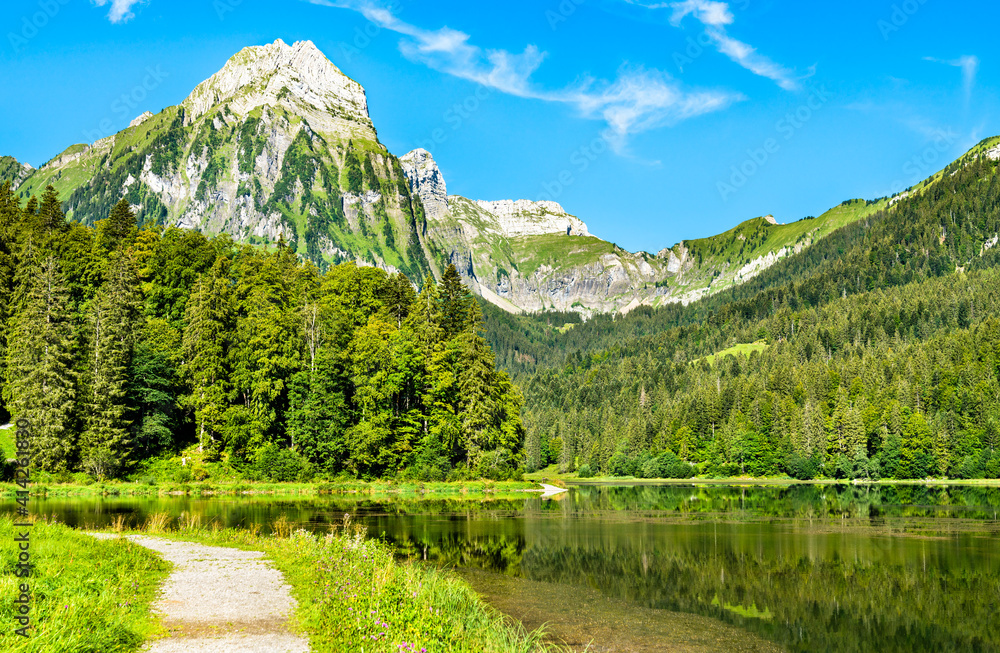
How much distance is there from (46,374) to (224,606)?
185 feet

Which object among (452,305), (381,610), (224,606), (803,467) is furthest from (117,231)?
(803,467)

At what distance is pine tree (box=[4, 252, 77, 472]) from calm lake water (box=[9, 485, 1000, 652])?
11.5m

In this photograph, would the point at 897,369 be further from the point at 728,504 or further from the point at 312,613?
the point at 312,613

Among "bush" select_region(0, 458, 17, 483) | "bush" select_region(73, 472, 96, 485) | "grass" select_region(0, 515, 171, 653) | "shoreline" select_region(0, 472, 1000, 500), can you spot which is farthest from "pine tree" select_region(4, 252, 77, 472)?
"grass" select_region(0, 515, 171, 653)

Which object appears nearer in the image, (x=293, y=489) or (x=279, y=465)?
(x=293, y=489)

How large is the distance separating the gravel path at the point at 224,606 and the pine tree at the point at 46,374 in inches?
1783

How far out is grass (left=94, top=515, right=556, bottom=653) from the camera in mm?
13352

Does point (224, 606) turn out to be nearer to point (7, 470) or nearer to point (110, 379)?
point (7, 470)

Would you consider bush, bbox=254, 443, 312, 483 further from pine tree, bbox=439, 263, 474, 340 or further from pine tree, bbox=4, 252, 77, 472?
pine tree, bbox=439, 263, 474, 340

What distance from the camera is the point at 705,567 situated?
97.9 ft

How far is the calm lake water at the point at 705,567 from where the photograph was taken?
65.9 feet

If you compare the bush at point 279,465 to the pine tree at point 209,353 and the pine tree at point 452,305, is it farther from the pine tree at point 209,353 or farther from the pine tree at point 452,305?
the pine tree at point 452,305

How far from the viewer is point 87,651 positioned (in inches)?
474

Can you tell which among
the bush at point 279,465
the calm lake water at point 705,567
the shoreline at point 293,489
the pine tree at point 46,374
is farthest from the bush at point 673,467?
the pine tree at point 46,374
